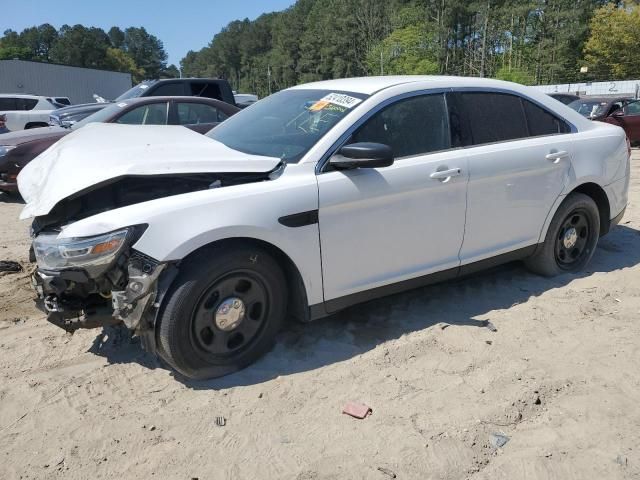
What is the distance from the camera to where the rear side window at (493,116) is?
154 inches

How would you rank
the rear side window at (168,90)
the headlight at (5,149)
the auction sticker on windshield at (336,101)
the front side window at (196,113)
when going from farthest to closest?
the rear side window at (168,90) → the front side window at (196,113) → the headlight at (5,149) → the auction sticker on windshield at (336,101)

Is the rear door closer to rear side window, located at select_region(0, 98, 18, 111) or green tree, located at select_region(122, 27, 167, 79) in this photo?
rear side window, located at select_region(0, 98, 18, 111)

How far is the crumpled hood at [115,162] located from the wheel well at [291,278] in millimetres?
414

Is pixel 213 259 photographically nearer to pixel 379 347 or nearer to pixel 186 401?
pixel 186 401

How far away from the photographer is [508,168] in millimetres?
3906

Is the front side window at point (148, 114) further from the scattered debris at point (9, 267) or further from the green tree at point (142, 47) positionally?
the green tree at point (142, 47)

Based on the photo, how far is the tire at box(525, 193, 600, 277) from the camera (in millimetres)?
4426

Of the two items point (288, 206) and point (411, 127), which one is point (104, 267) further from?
point (411, 127)

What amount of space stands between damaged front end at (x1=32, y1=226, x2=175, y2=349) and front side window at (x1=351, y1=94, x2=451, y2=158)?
1.48 meters

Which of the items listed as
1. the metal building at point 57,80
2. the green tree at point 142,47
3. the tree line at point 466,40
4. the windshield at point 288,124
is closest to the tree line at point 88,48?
the green tree at point 142,47

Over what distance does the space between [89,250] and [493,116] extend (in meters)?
2.94

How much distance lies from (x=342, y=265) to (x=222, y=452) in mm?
1278

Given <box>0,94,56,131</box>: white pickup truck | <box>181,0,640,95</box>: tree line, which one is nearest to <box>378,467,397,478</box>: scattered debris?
<box>0,94,56,131</box>: white pickup truck

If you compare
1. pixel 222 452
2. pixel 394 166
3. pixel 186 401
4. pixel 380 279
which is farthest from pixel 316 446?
pixel 394 166
